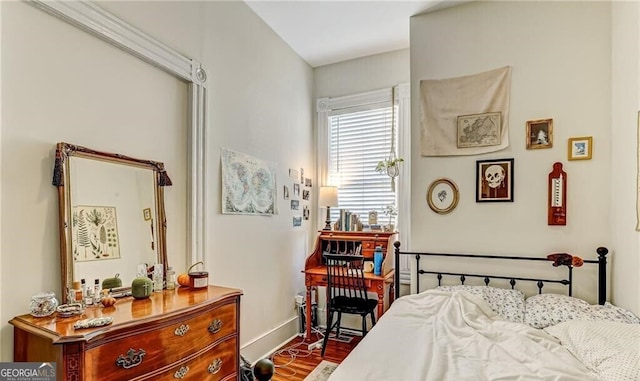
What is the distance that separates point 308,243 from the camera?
3883 millimetres

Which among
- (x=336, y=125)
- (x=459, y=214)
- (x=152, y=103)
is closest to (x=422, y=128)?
(x=459, y=214)

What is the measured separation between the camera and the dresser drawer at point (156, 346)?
1.23m

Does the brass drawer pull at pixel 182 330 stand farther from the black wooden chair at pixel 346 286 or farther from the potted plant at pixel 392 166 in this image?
the potted plant at pixel 392 166

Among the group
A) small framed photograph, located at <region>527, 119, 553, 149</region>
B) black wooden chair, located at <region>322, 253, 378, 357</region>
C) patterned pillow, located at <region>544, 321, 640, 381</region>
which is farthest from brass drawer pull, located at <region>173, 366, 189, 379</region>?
small framed photograph, located at <region>527, 119, 553, 149</region>

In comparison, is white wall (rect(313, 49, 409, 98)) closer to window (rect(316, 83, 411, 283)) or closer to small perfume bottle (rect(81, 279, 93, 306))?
window (rect(316, 83, 411, 283))

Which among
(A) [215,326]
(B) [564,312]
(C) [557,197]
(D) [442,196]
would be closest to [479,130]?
(D) [442,196]

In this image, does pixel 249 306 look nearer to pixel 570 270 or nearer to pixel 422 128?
pixel 422 128

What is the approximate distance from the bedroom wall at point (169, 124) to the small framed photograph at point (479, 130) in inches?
67.5

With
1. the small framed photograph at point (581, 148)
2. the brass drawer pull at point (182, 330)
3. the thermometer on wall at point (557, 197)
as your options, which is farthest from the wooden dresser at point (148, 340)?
the small framed photograph at point (581, 148)

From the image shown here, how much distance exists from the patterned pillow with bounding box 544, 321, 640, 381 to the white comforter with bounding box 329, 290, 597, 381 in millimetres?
46

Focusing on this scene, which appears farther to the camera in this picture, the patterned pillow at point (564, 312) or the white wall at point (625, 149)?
the white wall at point (625, 149)

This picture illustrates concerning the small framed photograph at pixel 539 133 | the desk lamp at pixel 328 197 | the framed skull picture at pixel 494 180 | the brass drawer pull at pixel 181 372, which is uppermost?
the small framed photograph at pixel 539 133

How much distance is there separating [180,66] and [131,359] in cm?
172

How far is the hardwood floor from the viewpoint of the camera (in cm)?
267
